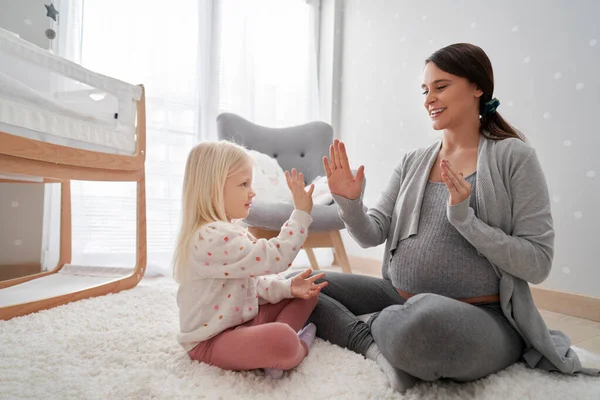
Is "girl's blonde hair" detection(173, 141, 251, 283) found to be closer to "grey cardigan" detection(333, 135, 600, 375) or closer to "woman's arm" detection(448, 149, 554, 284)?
"grey cardigan" detection(333, 135, 600, 375)

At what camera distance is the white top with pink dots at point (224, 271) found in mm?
772

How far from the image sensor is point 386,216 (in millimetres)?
1024

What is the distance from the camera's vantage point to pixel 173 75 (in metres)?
2.17

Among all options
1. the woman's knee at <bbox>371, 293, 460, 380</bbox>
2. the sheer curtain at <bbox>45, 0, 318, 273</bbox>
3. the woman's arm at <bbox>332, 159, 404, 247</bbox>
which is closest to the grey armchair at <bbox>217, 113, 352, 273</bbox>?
the sheer curtain at <bbox>45, 0, 318, 273</bbox>

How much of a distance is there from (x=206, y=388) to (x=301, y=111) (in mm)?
2095

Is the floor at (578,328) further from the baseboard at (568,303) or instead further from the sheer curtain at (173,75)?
the sheer curtain at (173,75)

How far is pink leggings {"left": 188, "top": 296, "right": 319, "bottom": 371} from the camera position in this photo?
732mm

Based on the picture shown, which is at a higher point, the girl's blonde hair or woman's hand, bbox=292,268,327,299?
the girl's blonde hair

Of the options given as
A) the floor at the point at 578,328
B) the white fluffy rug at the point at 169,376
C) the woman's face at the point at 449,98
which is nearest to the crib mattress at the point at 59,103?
the white fluffy rug at the point at 169,376

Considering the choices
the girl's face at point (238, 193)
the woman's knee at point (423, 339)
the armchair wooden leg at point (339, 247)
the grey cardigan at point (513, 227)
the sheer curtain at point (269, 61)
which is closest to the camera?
the woman's knee at point (423, 339)

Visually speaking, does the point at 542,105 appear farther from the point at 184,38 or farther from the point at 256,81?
the point at 184,38

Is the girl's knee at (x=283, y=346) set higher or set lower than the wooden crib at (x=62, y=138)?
lower

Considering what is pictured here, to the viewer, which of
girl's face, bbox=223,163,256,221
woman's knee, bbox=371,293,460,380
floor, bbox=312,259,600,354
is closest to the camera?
woman's knee, bbox=371,293,460,380

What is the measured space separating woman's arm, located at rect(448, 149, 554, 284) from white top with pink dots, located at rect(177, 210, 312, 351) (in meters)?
0.32
